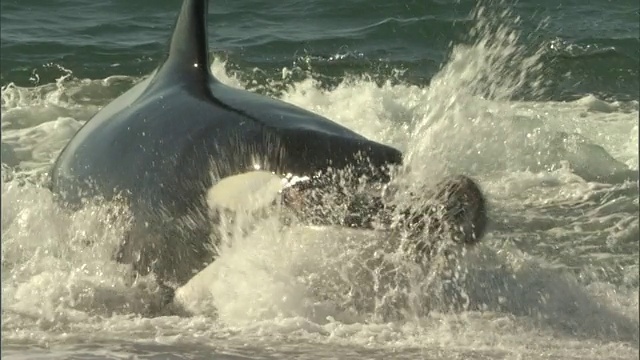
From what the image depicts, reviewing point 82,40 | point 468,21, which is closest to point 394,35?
point 468,21

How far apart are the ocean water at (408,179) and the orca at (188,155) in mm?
131

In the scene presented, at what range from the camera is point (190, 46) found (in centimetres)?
599

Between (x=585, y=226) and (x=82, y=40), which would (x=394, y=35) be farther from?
(x=585, y=226)

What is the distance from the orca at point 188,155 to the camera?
474cm

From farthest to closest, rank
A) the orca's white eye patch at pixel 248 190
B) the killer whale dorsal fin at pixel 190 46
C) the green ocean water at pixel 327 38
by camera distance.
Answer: the green ocean water at pixel 327 38 < the killer whale dorsal fin at pixel 190 46 < the orca's white eye patch at pixel 248 190

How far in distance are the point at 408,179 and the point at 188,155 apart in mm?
937

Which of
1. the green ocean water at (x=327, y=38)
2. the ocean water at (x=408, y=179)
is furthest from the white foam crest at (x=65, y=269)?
the green ocean water at (x=327, y=38)

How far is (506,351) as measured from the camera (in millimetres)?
4457

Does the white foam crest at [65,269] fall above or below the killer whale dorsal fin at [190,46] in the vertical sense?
→ below

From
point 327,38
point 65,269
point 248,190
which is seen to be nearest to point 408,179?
point 248,190

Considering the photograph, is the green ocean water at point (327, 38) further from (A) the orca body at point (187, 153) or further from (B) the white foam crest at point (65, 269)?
(A) the orca body at point (187, 153)

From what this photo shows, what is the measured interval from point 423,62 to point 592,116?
2335 mm

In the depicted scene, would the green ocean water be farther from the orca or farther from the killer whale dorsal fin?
the orca

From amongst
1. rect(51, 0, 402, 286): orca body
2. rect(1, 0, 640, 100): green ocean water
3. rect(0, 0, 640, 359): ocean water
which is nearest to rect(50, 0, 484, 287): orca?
rect(51, 0, 402, 286): orca body
